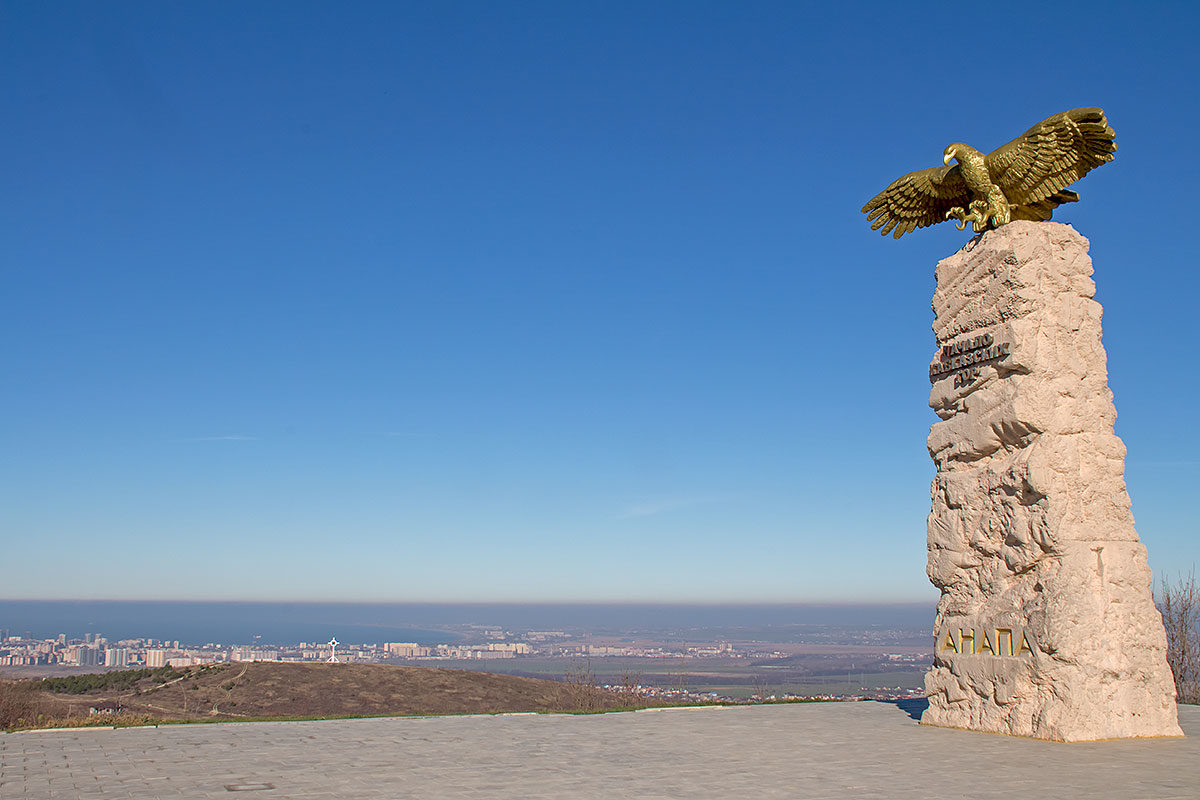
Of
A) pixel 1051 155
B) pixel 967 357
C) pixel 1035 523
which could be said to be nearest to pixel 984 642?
pixel 1035 523

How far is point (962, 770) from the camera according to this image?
8.80m

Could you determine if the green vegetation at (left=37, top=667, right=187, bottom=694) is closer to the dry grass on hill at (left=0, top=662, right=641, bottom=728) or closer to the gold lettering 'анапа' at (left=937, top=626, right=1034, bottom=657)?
the dry grass on hill at (left=0, top=662, right=641, bottom=728)

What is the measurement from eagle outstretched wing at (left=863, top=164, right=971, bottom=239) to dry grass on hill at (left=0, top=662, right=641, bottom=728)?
863 centimetres

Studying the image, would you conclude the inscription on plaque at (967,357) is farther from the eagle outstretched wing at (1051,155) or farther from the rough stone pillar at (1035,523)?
the eagle outstretched wing at (1051,155)

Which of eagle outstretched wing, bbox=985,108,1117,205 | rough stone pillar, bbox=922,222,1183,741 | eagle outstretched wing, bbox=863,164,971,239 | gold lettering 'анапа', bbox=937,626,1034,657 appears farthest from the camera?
eagle outstretched wing, bbox=863,164,971,239

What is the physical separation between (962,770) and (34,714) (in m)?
13.1

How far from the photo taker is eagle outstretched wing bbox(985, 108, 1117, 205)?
463 inches

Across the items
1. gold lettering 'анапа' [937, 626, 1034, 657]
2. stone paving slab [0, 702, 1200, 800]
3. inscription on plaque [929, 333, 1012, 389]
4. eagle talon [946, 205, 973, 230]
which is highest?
eagle talon [946, 205, 973, 230]

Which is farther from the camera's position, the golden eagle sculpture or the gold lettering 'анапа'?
the golden eagle sculpture

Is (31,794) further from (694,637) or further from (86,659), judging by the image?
(694,637)

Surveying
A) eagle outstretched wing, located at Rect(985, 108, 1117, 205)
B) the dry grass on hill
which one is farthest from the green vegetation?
eagle outstretched wing, located at Rect(985, 108, 1117, 205)

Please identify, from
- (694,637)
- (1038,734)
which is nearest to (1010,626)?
(1038,734)

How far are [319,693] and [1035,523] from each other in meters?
12.7

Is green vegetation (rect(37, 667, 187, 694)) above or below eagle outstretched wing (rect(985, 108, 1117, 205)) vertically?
below
